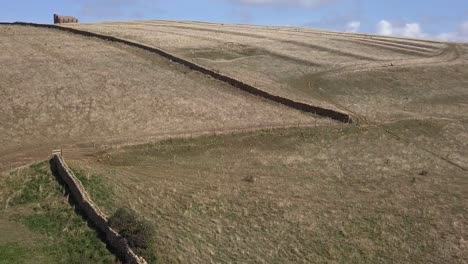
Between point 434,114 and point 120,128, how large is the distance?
2850cm

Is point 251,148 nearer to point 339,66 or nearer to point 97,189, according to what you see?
point 97,189

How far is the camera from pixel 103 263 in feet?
89.1

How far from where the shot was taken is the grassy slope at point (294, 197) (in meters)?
29.8

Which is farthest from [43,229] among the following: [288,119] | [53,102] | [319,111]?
[319,111]

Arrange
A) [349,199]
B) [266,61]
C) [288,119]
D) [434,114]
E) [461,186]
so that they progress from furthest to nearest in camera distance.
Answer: [266,61]
[434,114]
[288,119]
[461,186]
[349,199]

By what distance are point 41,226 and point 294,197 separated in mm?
14720

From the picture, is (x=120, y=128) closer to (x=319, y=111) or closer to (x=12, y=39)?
(x=319, y=111)

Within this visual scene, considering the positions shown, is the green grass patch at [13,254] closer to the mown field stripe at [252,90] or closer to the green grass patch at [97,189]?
the green grass patch at [97,189]

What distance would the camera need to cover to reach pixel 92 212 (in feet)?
99.9

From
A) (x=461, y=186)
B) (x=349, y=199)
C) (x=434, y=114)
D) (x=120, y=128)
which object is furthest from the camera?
(x=434, y=114)

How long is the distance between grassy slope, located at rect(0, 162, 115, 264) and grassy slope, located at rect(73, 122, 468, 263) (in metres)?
2.85

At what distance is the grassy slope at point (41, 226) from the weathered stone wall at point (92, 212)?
48cm

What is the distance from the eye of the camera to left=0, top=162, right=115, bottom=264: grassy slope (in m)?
27.5

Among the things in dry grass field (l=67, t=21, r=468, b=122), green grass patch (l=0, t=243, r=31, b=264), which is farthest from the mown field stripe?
green grass patch (l=0, t=243, r=31, b=264)
